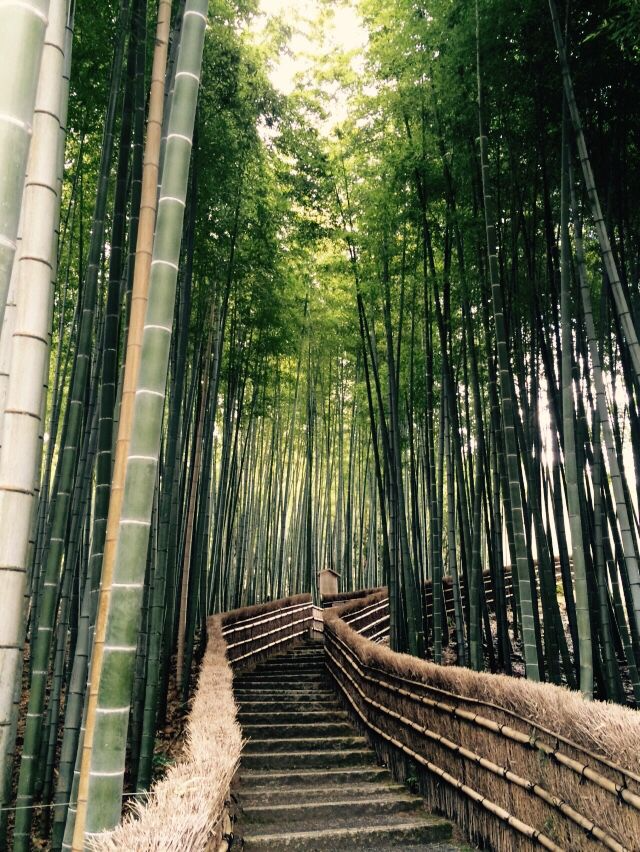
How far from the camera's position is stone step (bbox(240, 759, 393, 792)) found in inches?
132

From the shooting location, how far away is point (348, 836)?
2.67 m

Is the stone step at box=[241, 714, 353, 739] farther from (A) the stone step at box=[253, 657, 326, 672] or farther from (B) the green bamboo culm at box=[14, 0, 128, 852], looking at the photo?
(B) the green bamboo culm at box=[14, 0, 128, 852]

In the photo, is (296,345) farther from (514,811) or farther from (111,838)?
(111,838)

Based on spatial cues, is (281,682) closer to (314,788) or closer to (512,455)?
(314,788)

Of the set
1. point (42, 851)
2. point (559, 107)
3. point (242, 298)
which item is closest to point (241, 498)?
point (242, 298)

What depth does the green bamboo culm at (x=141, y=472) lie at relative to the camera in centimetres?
128

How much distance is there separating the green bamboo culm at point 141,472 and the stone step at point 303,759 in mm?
2640

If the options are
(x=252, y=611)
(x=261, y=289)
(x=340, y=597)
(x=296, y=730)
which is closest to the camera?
(x=296, y=730)

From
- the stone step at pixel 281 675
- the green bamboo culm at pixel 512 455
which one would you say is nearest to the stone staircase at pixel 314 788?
the stone step at pixel 281 675

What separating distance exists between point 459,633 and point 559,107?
393 centimetres

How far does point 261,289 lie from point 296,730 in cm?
385

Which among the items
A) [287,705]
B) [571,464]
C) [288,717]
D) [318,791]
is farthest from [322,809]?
[571,464]

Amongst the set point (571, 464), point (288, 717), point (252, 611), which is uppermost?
point (571, 464)

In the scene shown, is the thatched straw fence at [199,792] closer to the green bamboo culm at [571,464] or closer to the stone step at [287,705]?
the stone step at [287,705]
